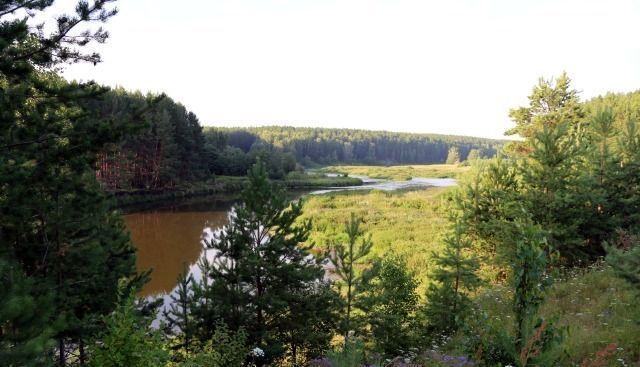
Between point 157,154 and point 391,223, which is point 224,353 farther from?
point 157,154

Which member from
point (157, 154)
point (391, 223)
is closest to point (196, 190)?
point (157, 154)

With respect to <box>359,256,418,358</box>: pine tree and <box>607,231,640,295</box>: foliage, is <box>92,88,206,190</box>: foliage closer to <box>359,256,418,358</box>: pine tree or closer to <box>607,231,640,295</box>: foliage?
<box>359,256,418,358</box>: pine tree

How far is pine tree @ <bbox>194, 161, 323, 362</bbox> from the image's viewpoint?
1016 centimetres

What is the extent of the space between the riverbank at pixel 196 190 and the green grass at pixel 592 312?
32947mm

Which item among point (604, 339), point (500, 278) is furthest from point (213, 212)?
point (604, 339)

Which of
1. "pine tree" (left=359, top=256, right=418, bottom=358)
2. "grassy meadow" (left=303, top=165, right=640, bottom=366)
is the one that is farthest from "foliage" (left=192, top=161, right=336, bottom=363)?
"grassy meadow" (left=303, top=165, right=640, bottom=366)

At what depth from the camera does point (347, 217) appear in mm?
36188

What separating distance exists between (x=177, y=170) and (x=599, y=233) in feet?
194

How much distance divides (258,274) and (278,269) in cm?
54

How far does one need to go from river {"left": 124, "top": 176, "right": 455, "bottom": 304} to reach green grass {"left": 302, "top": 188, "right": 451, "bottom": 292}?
8.22 metres

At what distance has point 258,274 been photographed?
10.4 metres

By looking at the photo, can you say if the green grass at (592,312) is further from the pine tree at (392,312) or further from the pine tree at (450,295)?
the pine tree at (392,312)

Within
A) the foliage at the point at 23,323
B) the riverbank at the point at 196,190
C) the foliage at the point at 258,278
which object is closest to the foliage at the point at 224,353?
the foliage at the point at 258,278

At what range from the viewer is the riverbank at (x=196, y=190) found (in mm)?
52094
